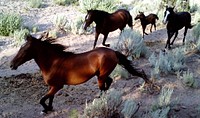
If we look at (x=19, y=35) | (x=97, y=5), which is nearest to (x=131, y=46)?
(x=19, y=35)

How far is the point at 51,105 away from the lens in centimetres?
638

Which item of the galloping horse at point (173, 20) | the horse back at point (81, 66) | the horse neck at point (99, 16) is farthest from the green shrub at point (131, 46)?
the horse back at point (81, 66)

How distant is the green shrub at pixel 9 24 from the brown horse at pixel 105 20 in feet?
11.7

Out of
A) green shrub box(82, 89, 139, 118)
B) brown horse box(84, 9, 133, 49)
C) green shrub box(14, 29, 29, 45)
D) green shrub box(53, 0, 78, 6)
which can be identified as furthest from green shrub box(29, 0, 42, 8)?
green shrub box(82, 89, 139, 118)

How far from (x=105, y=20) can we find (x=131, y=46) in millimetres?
1234

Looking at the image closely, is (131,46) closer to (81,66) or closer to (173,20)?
(173,20)

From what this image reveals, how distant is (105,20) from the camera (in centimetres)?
1023

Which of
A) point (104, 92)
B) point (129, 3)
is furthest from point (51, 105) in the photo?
point (129, 3)

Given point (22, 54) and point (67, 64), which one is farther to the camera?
point (67, 64)

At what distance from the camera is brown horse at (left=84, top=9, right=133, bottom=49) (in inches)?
376

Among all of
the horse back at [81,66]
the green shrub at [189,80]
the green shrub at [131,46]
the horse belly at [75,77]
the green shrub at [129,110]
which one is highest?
the horse back at [81,66]

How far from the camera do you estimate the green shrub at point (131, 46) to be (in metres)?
9.41

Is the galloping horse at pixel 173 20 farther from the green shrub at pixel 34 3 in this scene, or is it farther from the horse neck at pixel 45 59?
the green shrub at pixel 34 3

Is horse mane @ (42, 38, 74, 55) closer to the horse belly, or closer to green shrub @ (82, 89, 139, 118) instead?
the horse belly
